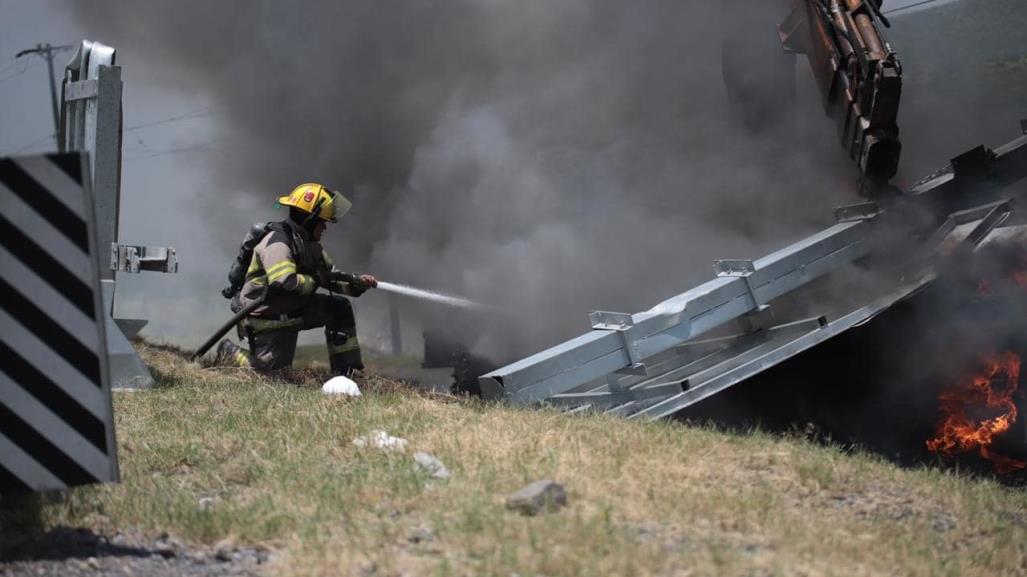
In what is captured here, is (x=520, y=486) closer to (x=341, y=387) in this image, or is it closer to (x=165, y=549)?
(x=165, y=549)

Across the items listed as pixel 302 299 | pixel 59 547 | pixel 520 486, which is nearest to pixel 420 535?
pixel 520 486

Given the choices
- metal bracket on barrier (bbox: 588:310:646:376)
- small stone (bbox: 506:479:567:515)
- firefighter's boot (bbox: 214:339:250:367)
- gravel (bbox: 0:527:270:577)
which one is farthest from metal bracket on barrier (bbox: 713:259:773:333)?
gravel (bbox: 0:527:270:577)

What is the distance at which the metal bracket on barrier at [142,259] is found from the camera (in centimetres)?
735

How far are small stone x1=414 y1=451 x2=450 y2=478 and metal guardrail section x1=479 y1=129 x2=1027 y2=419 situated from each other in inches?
61.9

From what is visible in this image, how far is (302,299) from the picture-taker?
820cm

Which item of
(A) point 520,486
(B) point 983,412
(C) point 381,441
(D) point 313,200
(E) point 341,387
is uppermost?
(D) point 313,200

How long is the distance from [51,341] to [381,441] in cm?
173

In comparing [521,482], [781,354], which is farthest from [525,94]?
[521,482]

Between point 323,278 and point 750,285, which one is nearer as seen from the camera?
point 750,285

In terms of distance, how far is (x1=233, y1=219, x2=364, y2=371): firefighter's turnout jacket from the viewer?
8.14 metres

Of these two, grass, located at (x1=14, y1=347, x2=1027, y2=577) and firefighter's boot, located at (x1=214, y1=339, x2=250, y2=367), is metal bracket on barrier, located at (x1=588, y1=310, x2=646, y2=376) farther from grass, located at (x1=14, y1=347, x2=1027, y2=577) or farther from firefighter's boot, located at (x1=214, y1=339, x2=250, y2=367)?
firefighter's boot, located at (x1=214, y1=339, x2=250, y2=367)

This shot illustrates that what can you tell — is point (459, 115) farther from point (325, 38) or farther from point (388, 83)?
point (325, 38)

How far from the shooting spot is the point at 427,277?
1169 cm

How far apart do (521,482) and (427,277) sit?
757 centimetres
